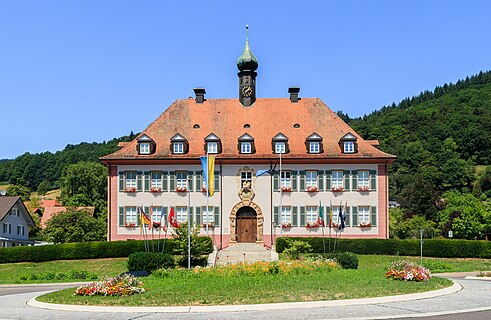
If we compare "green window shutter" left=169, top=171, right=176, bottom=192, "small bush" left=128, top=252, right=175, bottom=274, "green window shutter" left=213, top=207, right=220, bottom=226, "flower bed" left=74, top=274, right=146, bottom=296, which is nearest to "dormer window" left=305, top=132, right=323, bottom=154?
"green window shutter" left=213, top=207, right=220, bottom=226

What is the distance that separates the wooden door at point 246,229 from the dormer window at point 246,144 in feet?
17.1

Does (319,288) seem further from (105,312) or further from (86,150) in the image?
(86,150)

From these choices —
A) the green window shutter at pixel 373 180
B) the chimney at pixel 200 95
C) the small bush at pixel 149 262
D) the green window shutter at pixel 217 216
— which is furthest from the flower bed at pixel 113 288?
the chimney at pixel 200 95

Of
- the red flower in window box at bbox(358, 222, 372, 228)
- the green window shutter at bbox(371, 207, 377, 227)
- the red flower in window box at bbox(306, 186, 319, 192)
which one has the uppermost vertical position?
the red flower in window box at bbox(306, 186, 319, 192)

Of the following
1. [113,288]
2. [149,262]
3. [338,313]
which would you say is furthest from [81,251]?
[338,313]

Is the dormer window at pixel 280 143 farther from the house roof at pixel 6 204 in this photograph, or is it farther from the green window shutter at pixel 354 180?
the house roof at pixel 6 204

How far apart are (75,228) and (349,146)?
28.6 meters

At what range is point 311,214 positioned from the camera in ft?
180

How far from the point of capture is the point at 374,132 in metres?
144

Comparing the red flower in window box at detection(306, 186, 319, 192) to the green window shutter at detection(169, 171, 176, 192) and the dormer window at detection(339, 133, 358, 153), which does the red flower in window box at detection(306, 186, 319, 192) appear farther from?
the green window shutter at detection(169, 171, 176, 192)

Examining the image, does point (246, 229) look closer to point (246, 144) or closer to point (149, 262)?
point (246, 144)

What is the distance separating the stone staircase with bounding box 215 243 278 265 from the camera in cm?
4747

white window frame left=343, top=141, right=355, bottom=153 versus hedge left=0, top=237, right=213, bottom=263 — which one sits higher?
white window frame left=343, top=141, right=355, bottom=153

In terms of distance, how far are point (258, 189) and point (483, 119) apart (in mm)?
103823
